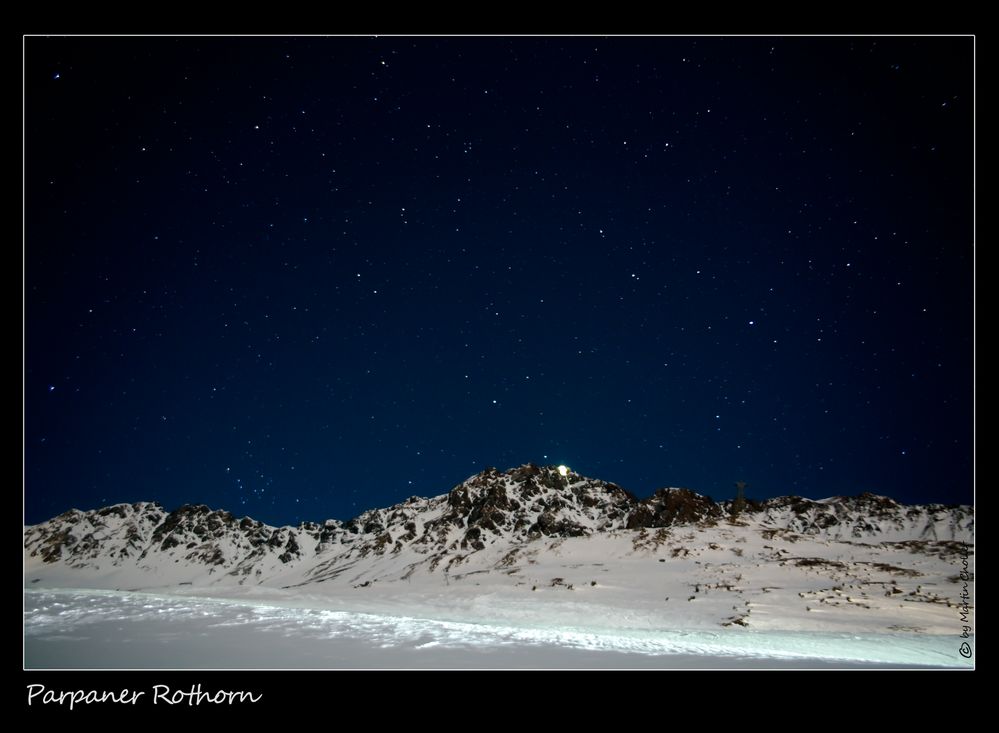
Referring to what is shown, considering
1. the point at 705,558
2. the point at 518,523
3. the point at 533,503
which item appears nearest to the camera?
the point at 705,558

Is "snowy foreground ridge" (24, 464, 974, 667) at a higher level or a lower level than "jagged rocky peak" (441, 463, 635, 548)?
higher

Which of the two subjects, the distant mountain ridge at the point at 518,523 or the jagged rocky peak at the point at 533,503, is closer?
the distant mountain ridge at the point at 518,523

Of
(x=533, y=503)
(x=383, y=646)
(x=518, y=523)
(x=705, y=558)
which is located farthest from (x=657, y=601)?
(x=533, y=503)

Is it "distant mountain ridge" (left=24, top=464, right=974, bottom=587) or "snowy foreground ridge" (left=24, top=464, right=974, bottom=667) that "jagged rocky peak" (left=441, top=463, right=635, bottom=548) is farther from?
"snowy foreground ridge" (left=24, top=464, right=974, bottom=667)

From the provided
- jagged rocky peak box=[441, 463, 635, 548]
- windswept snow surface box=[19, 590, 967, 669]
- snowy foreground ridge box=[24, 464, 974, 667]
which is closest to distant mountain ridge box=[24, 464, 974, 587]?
jagged rocky peak box=[441, 463, 635, 548]

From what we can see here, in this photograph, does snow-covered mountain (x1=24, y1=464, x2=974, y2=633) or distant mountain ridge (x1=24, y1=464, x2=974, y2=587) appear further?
distant mountain ridge (x1=24, y1=464, x2=974, y2=587)

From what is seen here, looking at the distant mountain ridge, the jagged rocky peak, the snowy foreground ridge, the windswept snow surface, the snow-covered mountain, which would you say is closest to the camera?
the windswept snow surface

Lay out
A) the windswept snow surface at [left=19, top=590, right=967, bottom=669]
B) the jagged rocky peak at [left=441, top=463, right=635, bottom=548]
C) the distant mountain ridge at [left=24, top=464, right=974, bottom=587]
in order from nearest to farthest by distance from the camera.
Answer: the windswept snow surface at [left=19, top=590, right=967, bottom=669], the distant mountain ridge at [left=24, top=464, right=974, bottom=587], the jagged rocky peak at [left=441, top=463, right=635, bottom=548]

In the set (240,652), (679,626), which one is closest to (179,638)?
(240,652)

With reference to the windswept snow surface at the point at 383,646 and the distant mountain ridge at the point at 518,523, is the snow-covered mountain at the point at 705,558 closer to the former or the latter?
the distant mountain ridge at the point at 518,523

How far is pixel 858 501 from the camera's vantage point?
100m

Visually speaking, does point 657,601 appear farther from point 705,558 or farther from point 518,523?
point 518,523


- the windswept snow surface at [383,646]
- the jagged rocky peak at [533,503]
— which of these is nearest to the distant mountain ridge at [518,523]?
the jagged rocky peak at [533,503]
